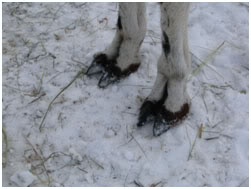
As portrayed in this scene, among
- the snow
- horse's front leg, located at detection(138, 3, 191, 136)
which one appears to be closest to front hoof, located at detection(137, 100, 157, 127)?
horse's front leg, located at detection(138, 3, 191, 136)

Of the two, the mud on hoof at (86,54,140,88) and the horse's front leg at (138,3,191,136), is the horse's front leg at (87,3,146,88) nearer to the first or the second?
the mud on hoof at (86,54,140,88)

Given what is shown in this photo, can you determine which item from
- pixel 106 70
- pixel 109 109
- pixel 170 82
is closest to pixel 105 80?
pixel 106 70

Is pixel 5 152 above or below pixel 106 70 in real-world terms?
below

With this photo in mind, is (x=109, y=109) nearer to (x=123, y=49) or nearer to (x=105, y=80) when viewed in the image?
(x=105, y=80)

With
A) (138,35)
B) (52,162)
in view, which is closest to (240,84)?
(138,35)

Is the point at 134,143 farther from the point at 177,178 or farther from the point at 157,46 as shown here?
the point at 157,46

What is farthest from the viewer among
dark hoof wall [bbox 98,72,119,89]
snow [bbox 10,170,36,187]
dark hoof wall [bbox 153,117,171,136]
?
dark hoof wall [bbox 98,72,119,89]
